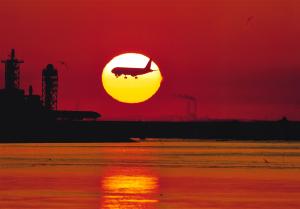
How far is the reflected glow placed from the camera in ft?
137

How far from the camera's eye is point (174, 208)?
40.2 meters

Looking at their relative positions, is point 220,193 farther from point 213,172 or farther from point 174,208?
point 213,172

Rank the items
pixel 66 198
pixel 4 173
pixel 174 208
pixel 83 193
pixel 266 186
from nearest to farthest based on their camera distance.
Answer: pixel 174 208 → pixel 66 198 → pixel 83 193 → pixel 266 186 → pixel 4 173

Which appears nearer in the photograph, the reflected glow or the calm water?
the reflected glow

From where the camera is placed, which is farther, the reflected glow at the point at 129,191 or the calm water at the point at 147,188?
the calm water at the point at 147,188

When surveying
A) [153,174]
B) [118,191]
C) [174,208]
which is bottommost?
[174,208]

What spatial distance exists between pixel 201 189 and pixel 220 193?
2.89 m

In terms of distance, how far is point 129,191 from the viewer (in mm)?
49062

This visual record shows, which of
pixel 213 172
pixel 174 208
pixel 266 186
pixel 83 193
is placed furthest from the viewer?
pixel 213 172

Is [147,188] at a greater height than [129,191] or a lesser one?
greater

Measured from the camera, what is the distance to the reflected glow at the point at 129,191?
1642 inches

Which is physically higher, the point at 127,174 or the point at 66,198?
the point at 127,174

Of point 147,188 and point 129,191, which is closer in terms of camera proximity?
point 129,191

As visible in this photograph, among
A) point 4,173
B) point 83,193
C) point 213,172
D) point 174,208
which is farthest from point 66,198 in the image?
point 213,172
